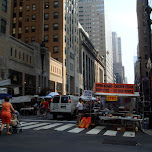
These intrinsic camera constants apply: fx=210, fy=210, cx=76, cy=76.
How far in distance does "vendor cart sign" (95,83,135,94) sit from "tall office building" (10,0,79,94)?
4442 cm

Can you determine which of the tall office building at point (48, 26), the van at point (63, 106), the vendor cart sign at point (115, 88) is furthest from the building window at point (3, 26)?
the tall office building at point (48, 26)

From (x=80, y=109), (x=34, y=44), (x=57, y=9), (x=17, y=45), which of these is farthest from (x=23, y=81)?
(x=57, y=9)

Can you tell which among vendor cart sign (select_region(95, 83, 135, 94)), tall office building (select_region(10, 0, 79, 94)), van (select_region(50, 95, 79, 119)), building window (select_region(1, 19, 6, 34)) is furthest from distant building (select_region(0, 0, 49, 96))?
vendor cart sign (select_region(95, 83, 135, 94))

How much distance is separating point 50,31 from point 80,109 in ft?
160

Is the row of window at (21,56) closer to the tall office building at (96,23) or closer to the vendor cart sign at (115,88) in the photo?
the vendor cart sign at (115,88)

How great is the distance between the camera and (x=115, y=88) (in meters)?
14.1

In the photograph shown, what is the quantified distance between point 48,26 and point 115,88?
169 feet

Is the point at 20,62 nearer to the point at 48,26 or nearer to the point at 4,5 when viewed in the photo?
the point at 4,5

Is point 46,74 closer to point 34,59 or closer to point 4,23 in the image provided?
point 34,59

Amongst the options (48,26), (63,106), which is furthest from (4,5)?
(48,26)

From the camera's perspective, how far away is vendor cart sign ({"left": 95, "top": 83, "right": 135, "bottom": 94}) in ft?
46.2

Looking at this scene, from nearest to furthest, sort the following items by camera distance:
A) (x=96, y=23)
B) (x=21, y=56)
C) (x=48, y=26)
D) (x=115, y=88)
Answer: (x=115, y=88), (x=21, y=56), (x=48, y=26), (x=96, y=23)

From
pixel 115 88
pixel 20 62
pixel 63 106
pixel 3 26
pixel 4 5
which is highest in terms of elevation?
pixel 4 5

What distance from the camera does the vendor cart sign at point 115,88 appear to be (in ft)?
46.2
